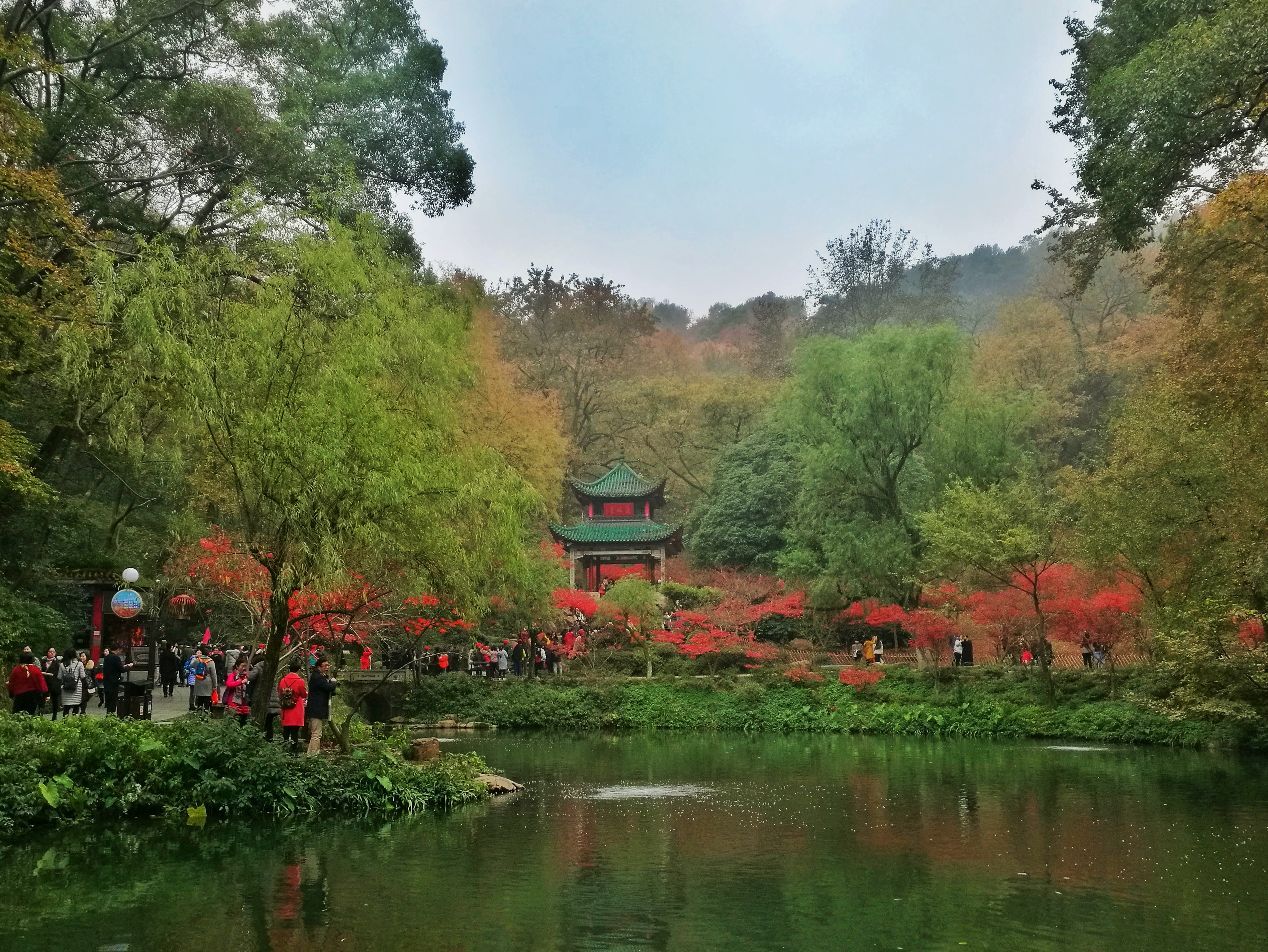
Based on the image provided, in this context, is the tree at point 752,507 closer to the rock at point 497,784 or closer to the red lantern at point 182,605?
the red lantern at point 182,605

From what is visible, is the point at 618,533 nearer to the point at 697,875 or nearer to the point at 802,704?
the point at 802,704

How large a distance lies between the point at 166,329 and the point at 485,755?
11531 millimetres

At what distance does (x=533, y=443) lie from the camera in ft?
117

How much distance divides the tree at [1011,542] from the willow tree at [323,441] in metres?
13.2

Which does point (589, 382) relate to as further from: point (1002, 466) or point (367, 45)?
point (367, 45)

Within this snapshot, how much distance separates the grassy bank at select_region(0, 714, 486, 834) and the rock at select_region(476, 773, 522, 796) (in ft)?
5.47

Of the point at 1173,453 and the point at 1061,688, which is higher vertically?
the point at 1173,453

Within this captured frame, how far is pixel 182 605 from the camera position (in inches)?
972

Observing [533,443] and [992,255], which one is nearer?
[533,443]

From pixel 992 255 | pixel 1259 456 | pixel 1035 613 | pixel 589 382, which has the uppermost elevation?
pixel 992 255

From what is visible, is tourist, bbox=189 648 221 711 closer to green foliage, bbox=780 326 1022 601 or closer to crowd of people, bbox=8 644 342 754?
crowd of people, bbox=8 644 342 754

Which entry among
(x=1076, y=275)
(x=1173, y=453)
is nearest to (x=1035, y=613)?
→ (x=1173, y=453)

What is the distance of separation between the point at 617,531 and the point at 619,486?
86.8 inches

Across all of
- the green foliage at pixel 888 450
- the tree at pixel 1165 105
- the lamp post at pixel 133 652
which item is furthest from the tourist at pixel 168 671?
the tree at pixel 1165 105
